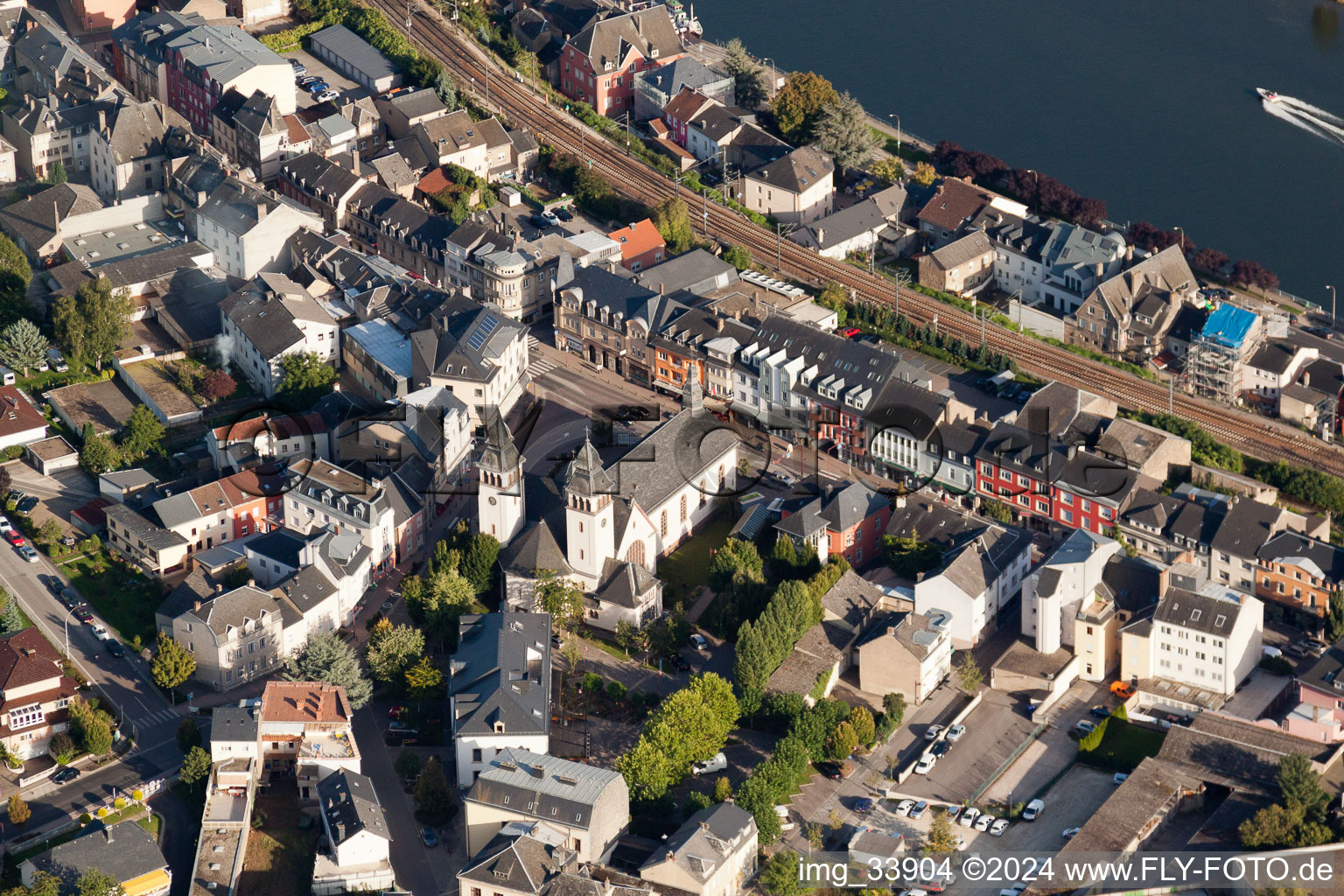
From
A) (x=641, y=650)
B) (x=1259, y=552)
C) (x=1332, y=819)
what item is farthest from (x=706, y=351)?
(x=1332, y=819)

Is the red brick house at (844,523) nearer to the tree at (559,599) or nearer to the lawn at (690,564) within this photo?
the lawn at (690,564)

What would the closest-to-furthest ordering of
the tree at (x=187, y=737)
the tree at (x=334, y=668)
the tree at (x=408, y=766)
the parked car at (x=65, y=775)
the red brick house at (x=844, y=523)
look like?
1. the parked car at (x=65, y=775)
2. the tree at (x=187, y=737)
3. the tree at (x=408, y=766)
4. the tree at (x=334, y=668)
5. the red brick house at (x=844, y=523)

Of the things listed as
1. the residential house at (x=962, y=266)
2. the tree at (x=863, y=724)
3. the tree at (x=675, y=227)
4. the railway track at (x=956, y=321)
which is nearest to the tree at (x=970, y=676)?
the tree at (x=863, y=724)

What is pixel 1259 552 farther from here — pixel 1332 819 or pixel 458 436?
pixel 458 436

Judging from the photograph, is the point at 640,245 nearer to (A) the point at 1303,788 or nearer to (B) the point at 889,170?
(B) the point at 889,170

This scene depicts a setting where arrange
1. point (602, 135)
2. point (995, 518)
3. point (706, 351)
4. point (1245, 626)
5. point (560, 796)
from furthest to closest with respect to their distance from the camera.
Answer: point (602, 135), point (706, 351), point (995, 518), point (1245, 626), point (560, 796)

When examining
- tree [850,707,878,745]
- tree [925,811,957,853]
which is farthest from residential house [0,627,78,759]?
tree [925,811,957,853]
